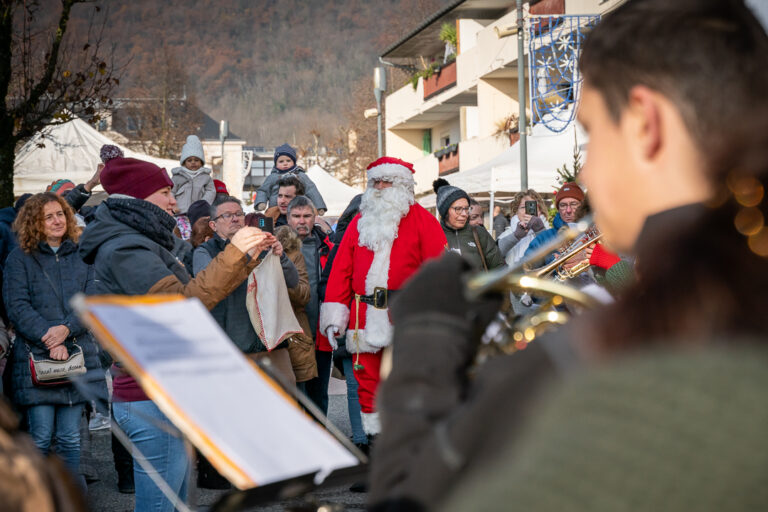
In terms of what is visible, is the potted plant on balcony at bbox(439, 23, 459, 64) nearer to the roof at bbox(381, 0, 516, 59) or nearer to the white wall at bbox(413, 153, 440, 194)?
the roof at bbox(381, 0, 516, 59)

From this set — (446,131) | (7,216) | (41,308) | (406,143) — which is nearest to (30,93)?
(7,216)

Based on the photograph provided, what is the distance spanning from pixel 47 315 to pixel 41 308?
0.19 feet

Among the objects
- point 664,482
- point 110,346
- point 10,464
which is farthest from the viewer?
point 110,346

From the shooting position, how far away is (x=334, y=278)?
6.29 meters

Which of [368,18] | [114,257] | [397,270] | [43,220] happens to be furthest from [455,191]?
[368,18]

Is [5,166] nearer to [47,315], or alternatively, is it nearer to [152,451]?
[47,315]

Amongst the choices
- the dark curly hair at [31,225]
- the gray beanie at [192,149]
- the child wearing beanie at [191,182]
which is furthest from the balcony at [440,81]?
the dark curly hair at [31,225]

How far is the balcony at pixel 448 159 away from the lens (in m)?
33.1

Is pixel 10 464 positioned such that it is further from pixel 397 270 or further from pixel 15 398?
pixel 397 270

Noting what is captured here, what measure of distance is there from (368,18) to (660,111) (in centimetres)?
20629

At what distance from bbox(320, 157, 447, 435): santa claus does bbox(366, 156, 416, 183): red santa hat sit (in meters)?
0.24

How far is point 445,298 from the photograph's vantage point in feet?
4.31

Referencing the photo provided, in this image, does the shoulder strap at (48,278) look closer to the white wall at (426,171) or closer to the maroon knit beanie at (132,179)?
the maroon knit beanie at (132,179)

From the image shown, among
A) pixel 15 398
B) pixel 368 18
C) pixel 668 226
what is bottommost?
pixel 15 398
